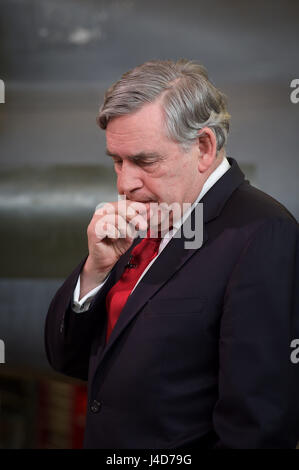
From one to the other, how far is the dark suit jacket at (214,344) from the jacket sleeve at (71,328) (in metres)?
0.11

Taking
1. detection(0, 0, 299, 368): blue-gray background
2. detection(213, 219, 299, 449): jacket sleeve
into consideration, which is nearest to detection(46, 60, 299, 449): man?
detection(213, 219, 299, 449): jacket sleeve

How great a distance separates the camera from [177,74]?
1007 mm

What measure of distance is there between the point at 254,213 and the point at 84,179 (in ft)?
3.28

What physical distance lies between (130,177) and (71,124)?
2.84 ft

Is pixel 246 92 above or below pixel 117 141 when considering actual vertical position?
above

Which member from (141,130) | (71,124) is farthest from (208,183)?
(71,124)

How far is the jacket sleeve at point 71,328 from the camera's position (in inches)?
43.8

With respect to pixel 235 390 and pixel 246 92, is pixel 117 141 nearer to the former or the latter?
pixel 235 390

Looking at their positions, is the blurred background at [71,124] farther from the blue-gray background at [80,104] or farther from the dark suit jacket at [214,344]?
the dark suit jacket at [214,344]

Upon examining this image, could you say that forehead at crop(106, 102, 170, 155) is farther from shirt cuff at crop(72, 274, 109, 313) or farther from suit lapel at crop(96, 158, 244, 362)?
shirt cuff at crop(72, 274, 109, 313)

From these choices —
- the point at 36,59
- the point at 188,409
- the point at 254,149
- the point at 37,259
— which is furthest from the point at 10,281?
the point at 188,409

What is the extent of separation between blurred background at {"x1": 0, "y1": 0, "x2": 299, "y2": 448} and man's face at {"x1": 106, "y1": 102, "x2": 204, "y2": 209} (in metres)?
0.73

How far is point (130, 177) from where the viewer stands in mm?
1018

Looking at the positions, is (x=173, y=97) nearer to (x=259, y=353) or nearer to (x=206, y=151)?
(x=206, y=151)
